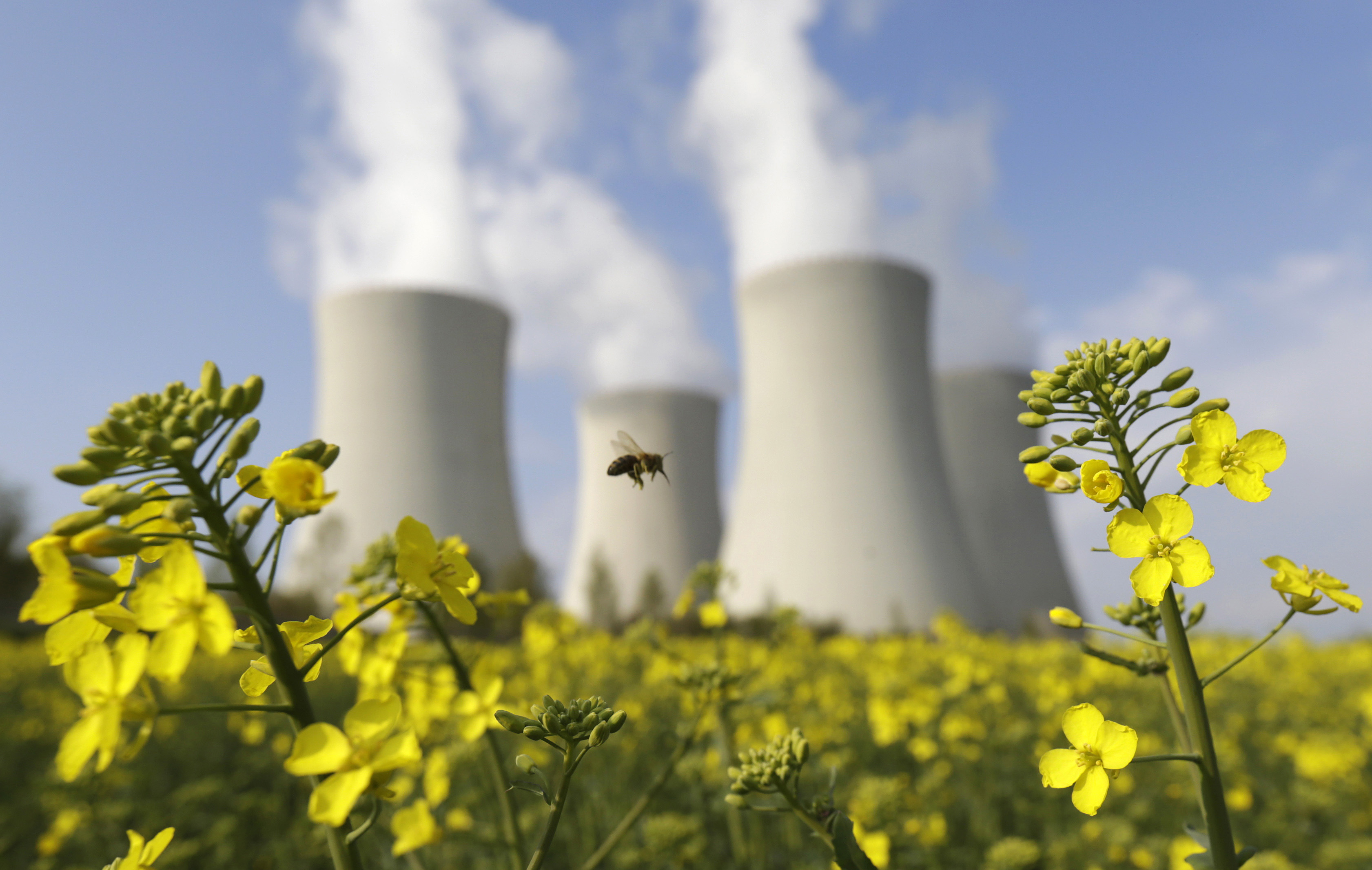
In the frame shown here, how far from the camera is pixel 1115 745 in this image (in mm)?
836

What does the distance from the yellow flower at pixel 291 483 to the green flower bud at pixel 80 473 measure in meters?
0.13

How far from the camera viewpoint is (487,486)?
875 inches

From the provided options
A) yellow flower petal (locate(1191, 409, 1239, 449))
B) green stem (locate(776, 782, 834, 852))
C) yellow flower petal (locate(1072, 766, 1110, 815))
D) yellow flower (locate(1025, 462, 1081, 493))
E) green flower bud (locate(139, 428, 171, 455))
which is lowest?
green stem (locate(776, 782, 834, 852))

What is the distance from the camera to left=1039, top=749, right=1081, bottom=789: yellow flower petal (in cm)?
85

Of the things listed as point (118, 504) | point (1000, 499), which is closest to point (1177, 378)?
point (118, 504)

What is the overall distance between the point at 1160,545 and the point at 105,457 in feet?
3.50

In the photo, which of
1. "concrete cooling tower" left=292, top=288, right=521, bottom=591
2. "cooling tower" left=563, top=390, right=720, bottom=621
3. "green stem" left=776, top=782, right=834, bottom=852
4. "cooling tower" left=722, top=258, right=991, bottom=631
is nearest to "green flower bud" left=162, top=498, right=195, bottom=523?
"green stem" left=776, top=782, right=834, bottom=852

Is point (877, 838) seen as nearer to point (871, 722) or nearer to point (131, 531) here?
point (131, 531)

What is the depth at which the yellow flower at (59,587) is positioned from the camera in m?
0.67

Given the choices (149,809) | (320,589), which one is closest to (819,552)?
(320,589)

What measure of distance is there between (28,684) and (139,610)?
355 inches

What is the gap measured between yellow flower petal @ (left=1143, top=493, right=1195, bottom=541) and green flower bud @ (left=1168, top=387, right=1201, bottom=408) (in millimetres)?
141

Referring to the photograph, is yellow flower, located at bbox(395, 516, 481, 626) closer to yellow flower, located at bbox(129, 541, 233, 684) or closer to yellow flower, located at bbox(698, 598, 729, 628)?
yellow flower, located at bbox(129, 541, 233, 684)

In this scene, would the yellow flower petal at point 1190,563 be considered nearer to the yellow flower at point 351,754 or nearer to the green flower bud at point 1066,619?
the green flower bud at point 1066,619
